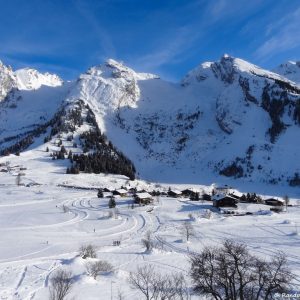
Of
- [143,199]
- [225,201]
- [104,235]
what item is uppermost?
[225,201]

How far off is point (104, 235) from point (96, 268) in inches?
1457

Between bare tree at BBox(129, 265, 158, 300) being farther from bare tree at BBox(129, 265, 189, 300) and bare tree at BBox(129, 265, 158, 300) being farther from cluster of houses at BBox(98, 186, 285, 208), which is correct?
cluster of houses at BBox(98, 186, 285, 208)

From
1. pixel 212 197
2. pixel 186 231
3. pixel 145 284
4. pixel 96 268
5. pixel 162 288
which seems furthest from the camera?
pixel 212 197

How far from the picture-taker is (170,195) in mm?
160750

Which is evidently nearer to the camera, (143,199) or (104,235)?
(104,235)

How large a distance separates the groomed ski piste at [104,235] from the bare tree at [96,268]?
1.00m

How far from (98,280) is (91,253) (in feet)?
43.1

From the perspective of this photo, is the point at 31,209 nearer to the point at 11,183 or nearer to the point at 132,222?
the point at 132,222

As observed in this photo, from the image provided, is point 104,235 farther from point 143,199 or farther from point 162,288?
point 162,288

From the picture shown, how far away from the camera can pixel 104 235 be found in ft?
290

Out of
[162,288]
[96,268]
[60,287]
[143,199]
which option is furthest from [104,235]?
[162,288]

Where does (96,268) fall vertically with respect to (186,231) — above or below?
below

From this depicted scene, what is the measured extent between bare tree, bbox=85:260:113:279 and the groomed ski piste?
3.28 feet

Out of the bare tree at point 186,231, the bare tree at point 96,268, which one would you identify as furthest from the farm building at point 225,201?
the bare tree at point 96,268
